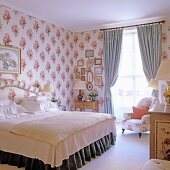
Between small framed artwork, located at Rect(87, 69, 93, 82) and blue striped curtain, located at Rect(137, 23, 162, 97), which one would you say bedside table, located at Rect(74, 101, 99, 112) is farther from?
blue striped curtain, located at Rect(137, 23, 162, 97)

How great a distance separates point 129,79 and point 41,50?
2701mm

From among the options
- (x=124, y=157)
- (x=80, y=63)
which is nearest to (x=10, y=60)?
(x=80, y=63)

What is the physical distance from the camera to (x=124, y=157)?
394 cm

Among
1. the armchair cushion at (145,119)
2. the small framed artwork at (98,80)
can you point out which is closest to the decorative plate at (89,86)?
the small framed artwork at (98,80)

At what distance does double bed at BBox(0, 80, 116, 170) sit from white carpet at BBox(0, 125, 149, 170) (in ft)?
0.58

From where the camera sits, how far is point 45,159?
117 inches

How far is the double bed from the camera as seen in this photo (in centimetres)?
299

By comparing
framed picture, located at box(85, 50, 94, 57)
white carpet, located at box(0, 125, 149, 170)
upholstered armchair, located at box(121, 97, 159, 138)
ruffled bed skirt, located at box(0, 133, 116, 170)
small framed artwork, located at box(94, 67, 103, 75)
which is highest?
framed picture, located at box(85, 50, 94, 57)

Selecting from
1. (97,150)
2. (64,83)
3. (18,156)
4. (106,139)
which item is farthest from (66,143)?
(64,83)

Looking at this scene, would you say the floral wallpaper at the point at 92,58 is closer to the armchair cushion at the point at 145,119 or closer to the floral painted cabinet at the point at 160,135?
the armchair cushion at the point at 145,119

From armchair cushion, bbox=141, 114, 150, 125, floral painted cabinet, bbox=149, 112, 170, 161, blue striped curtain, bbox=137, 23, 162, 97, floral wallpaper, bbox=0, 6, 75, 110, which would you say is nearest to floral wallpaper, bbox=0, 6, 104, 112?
floral wallpaper, bbox=0, 6, 75, 110

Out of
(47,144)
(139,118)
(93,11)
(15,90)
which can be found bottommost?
(139,118)

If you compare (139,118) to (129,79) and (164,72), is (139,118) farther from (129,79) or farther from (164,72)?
(164,72)

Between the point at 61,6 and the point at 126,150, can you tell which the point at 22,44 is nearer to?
the point at 61,6
